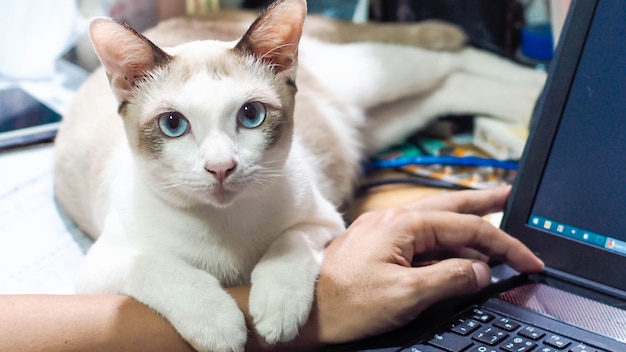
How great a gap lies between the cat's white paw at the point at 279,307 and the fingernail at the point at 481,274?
8.6 inches

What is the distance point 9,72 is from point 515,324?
1492mm

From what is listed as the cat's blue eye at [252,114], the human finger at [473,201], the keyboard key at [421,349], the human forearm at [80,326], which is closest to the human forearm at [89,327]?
the human forearm at [80,326]

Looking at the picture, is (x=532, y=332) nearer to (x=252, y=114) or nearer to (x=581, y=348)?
(x=581, y=348)

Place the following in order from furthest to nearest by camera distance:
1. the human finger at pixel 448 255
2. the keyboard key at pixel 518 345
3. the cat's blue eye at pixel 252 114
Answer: the human finger at pixel 448 255
the cat's blue eye at pixel 252 114
the keyboard key at pixel 518 345

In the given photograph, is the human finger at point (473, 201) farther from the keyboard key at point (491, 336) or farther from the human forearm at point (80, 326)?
the human forearm at point (80, 326)

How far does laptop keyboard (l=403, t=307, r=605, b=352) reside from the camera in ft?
2.68

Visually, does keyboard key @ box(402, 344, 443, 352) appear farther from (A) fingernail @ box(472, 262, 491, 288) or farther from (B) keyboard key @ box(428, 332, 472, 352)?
(A) fingernail @ box(472, 262, 491, 288)

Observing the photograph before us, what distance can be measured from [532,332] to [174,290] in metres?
0.44

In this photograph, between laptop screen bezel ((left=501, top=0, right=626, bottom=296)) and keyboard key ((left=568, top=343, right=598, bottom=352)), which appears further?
laptop screen bezel ((left=501, top=0, right=626, bottom=296))

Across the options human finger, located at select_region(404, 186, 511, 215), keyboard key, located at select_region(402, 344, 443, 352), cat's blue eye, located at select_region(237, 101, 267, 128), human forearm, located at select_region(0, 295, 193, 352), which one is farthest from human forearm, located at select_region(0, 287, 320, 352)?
human finger, located at select_region(404, 186, 511, 215)

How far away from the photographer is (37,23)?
1.85 metres

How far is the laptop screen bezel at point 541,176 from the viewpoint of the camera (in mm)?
963

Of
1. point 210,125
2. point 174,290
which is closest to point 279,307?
point 174,290

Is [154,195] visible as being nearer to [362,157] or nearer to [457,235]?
[457,235]
